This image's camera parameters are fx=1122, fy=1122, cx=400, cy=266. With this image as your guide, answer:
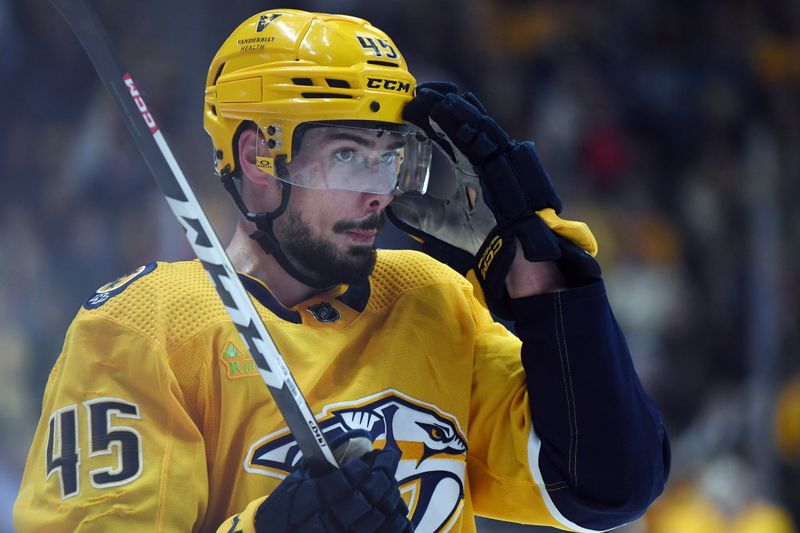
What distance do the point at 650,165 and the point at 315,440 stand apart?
430 centimetres

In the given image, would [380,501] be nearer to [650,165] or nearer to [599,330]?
[599,330]

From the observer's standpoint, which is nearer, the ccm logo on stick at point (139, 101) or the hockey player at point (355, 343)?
the ccm logo on stick at point (139, 101)

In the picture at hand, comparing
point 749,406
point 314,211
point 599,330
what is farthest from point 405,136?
point 749,406

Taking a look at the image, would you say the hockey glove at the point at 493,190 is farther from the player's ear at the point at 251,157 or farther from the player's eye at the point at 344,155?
the player's ear at the point at 251,157

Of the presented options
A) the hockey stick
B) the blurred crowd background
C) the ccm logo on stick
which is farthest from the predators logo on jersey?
the blurred crowd background

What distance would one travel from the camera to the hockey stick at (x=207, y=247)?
65.9 inches

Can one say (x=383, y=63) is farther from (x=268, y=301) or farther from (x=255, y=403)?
(x=255, y=403)

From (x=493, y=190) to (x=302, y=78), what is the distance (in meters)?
0.41

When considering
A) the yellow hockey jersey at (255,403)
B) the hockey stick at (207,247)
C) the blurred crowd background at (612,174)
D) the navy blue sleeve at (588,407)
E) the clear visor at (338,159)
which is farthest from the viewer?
the blurred crowd background at (612,174)

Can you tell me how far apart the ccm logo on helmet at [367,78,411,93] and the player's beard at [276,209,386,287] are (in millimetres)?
248

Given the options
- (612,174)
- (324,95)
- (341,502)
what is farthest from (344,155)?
(612,174)

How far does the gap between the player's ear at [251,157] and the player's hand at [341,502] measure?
643mm

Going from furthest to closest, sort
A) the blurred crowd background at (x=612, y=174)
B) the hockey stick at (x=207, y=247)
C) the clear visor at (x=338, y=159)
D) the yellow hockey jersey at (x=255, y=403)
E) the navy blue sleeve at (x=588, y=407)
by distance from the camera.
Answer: the blurred crowd background at (x=612, y=174)
the clear visor at (x=338, y=159)
the navy blue sleeve at (x=588, y=407)
the yellow hockey jersey at (x=255, y=403)
the hockey stick at (x=207, y=247)

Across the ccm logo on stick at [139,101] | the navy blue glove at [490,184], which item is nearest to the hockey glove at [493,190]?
the navy blue glove at [490,184]
